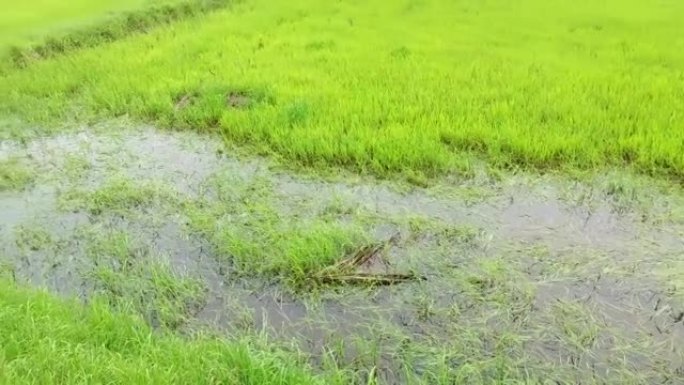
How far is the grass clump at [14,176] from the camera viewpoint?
5.76m

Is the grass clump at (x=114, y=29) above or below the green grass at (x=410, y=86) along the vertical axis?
above

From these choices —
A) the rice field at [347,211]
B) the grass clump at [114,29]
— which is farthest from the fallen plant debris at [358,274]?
the grass clump at [114,29]

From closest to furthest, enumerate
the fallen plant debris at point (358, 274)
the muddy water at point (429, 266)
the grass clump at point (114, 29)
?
the muddy water at point (429, 266), the fallen plant debris at point (358, 274), the grass clump at point (114, 29)

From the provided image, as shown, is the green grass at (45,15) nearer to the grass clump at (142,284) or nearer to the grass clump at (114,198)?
the grass clump at (114,198)

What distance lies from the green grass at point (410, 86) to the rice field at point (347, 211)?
39 mm

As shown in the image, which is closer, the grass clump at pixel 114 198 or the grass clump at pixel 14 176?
the grass clump at pixel 114 198

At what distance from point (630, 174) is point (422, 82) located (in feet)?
9.60

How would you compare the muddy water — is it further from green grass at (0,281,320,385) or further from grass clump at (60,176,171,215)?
green grass at (0,281,320,385)

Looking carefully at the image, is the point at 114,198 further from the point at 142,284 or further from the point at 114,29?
the point at 114,29

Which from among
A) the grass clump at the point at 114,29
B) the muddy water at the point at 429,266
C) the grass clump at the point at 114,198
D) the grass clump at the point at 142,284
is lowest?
the muddy water at the point at 429,266

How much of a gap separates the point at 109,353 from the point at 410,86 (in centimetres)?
521

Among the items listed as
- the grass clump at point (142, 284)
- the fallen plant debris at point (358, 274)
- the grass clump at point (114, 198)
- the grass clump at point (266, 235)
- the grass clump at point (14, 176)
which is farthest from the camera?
the grass clump at point (14, 176)

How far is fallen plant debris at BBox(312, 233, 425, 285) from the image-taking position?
4.08 m

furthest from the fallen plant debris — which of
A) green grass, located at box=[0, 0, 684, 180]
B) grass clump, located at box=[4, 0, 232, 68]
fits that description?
grass clump, located at box=[4, 0, 232, 68]
